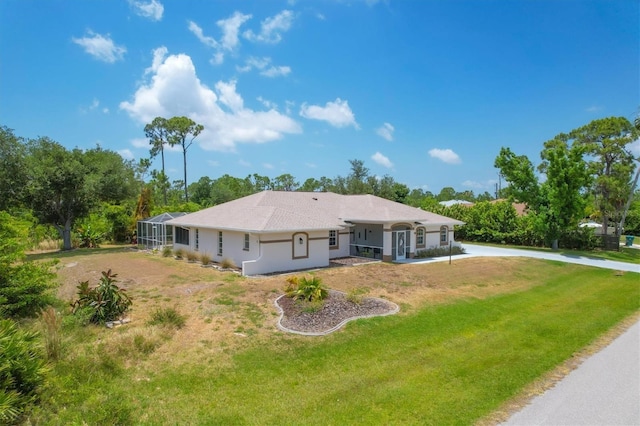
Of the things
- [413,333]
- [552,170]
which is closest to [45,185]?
[413,333]

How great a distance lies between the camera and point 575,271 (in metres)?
21.7

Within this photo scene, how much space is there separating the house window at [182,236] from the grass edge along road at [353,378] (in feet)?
57.5

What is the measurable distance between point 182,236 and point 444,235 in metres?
19.2

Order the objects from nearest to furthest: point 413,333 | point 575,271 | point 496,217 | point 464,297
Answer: point 413,333, point 464,297, point 575,271, point 496,217

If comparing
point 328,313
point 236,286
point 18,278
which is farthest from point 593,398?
point 18,278

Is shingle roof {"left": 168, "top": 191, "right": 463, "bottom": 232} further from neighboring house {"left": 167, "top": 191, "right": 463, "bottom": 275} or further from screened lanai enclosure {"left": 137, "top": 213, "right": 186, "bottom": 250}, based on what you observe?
screened lanai enclosure {"left": 137, "top": 213, "right": 186, "bottom": 250}

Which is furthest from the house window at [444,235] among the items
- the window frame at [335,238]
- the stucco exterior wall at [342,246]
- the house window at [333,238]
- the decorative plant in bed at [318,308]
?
the decorative plant in bed at [318,308]

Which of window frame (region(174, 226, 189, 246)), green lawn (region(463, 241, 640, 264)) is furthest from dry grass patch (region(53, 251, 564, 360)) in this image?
green lawn (region(463, 241, 640, 264))

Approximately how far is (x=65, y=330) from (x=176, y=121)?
45871mm

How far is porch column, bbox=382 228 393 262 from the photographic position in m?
23.8

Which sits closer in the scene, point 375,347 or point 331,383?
point 331,383

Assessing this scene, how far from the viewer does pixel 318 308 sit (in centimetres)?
1174

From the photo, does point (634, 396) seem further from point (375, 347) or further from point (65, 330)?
point (65, 330)

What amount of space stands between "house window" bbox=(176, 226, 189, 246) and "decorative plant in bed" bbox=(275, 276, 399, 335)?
14.1 m
